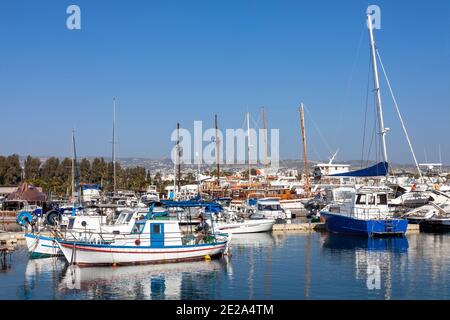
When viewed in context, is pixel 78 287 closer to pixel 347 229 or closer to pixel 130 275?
pixel 130 275

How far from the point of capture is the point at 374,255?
1555 inches

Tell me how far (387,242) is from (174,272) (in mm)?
20324

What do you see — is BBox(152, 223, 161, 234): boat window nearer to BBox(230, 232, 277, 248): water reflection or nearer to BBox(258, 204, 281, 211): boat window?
BBox(230, 232, 277, 248): water reflection

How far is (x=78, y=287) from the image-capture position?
2920cm

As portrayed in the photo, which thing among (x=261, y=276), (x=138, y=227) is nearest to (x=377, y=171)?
(x=261, y=276)

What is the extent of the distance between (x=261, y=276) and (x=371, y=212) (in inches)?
833

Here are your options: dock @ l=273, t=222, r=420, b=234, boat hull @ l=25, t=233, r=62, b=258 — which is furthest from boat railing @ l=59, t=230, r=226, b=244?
dock @ l=273, t=222, r=420, b=234

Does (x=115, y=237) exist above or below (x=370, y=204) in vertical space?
below

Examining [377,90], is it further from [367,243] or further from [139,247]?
[139,247]

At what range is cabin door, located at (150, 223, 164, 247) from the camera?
35.2 m

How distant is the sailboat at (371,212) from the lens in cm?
4853

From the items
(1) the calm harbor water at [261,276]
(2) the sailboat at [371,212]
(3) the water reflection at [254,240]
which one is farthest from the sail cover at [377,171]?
(1) the calm harbor water at [261,276]
